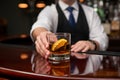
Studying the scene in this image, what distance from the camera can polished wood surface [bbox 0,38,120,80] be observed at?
0.82m

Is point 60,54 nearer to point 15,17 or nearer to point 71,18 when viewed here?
point 71,18

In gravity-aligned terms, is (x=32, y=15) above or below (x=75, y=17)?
below

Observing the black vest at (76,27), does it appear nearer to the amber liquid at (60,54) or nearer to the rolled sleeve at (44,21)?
the rolled sleeve at (44,21)

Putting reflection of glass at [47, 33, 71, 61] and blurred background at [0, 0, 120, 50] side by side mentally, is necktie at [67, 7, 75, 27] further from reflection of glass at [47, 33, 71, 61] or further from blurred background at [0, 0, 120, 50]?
blurred background at [0, 0, 120, 50]

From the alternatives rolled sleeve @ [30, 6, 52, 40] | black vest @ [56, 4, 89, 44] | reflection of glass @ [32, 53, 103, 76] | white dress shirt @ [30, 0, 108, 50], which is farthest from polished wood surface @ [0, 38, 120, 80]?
black vest @ [56, 4, 89, 44]

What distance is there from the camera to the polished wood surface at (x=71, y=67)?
816 mm

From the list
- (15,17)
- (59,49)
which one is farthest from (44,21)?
(15,17)

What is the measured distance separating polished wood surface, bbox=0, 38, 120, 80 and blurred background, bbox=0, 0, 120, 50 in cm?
209

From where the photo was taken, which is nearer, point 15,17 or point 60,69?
point 60,69

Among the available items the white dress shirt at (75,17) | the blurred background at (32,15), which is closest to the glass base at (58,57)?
the white dress shirt at (75,17)

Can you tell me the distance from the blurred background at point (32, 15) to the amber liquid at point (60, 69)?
2248mm

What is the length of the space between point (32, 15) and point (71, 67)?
295 cm

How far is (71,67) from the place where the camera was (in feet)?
3.06

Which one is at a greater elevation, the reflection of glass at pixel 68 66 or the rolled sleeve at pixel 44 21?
the rolled sleeve at pixel 44 21
